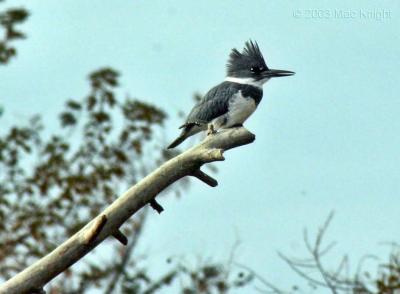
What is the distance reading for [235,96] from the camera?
25.7 ft

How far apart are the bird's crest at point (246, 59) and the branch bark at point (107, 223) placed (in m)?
2.72

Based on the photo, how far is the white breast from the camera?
7691 millimetres

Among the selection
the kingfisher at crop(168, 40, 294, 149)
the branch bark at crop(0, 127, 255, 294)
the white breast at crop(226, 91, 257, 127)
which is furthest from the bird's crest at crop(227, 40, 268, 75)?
the branch bark at crop(0, 127, 255, 294)

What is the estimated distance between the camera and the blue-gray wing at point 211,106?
25.2ft

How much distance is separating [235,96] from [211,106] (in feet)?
0.86

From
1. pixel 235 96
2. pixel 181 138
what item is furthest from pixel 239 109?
pixel 181 138

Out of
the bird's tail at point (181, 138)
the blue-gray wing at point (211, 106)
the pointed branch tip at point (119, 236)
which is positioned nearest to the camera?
the pointed branch tip at point (119, 236)

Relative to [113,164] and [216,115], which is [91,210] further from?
[216,115]

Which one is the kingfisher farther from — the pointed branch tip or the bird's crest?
the pointed branch tip

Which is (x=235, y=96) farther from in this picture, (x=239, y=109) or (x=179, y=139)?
(x=179, y=139)

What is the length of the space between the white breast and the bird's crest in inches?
26.4

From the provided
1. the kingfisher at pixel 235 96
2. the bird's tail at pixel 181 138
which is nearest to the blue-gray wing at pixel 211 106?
the kingfisher at pixel 235 96

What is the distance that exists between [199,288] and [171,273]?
1.25 metres

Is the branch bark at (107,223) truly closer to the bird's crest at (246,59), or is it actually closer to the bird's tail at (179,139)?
the bird's tail at (179,139)
